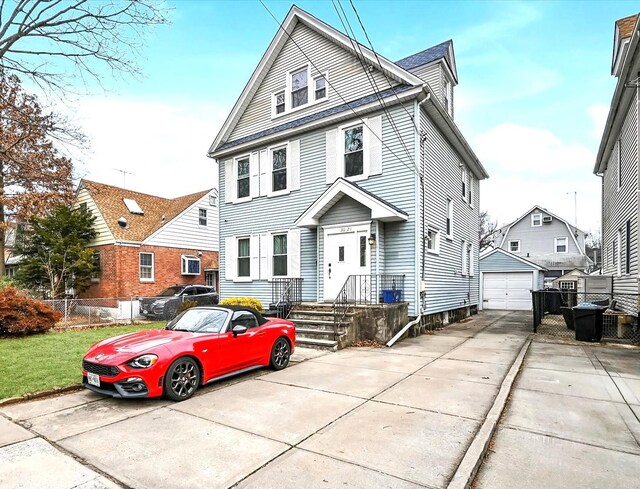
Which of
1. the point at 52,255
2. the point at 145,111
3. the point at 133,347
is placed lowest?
the point at 133,347

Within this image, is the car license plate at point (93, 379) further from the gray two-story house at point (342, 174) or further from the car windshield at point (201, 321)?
the gray two-story house at point (342, 174)

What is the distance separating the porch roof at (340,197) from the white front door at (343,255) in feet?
2.01

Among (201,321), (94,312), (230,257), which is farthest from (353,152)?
(94,312)

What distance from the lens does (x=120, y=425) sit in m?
4.28

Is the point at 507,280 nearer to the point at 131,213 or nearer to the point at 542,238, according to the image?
the point at 542,238

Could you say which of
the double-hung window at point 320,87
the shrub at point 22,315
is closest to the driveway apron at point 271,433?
the shrub at point 22,315

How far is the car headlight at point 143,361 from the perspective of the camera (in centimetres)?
486

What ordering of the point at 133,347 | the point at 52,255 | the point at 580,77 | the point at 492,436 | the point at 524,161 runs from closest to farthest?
the point at 492,436 → the point at 133,347 → the point at 580,77 → the point at 52,255 → the point at 524,161

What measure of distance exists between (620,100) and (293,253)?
34.3 feet

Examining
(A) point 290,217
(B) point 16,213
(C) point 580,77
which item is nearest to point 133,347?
(A) point 290,217

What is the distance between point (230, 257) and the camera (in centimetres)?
1516

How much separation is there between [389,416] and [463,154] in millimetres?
13587

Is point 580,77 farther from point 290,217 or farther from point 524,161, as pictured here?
point 524,161

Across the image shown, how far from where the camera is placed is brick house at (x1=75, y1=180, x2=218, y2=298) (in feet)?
60.4
